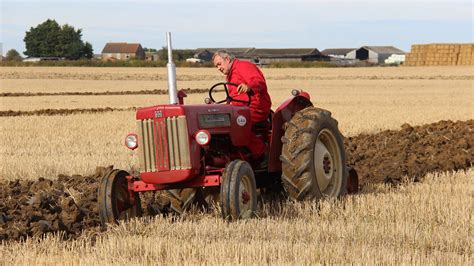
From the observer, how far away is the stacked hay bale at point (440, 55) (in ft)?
208

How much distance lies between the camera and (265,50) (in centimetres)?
10688

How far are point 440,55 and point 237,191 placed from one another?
61.2 metres

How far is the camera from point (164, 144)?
703 centimetres

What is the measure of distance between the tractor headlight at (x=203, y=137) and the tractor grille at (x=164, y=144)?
0.35 feet

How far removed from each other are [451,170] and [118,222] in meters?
5.70

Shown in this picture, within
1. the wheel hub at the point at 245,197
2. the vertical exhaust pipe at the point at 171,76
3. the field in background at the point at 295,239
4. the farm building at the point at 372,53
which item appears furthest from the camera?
the farm building at the point at 372,53

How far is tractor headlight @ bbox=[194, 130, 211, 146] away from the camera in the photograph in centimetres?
686

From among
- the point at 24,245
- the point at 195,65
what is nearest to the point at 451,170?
the point at 24,245

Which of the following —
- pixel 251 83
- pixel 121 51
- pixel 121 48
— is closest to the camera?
pixel 251 83

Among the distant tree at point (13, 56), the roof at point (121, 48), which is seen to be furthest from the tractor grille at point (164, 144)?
the roof at point (121, 48)

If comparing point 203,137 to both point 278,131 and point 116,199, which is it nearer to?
point 116,199

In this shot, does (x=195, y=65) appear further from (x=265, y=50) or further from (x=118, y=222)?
(x=118, y=222)

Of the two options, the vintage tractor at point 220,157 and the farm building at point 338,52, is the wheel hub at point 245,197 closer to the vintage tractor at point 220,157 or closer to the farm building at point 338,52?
the vintage tractor at point 220,157

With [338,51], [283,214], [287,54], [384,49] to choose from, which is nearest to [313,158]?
[283,214]
